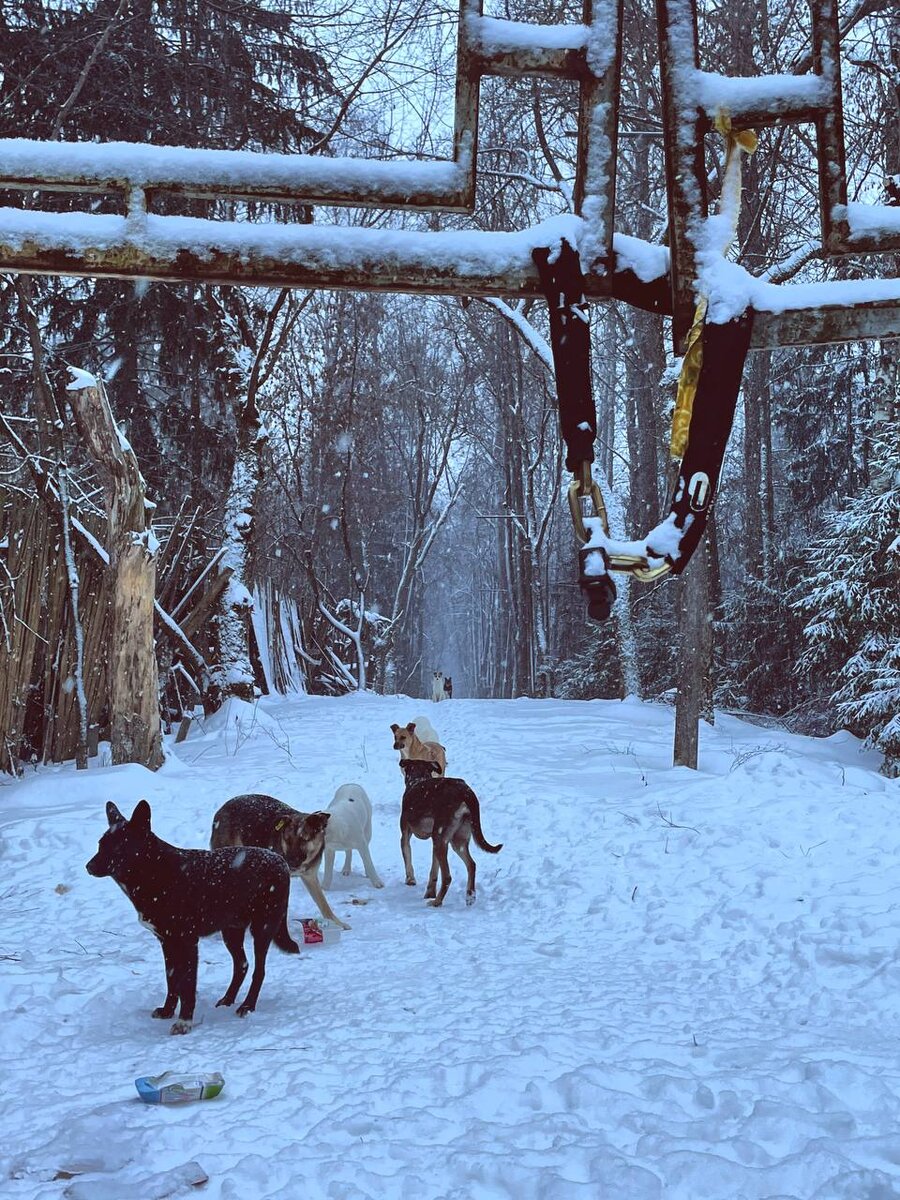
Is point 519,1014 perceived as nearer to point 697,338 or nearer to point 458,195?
point 697,338

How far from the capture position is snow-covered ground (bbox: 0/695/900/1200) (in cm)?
364

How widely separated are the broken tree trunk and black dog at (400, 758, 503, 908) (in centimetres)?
440

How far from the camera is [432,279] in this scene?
245 cm

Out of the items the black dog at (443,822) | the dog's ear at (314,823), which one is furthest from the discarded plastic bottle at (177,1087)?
the black dog at (443,822)

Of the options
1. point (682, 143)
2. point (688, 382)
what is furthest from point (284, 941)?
point (682, 143)

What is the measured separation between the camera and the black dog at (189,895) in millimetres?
5227

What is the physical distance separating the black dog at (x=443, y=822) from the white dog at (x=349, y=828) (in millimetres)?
354

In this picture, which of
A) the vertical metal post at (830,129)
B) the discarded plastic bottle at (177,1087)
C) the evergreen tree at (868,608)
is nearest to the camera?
the vertical metal post at (830,129)

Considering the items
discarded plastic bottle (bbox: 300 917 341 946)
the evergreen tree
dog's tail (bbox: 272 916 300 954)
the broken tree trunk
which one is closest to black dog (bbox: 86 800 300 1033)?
dog's tail (bbox: 272 916 300 954)

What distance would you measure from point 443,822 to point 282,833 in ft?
4.73

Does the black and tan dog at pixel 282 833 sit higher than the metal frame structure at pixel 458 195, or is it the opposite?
the metal frame structure at pixel 458 195

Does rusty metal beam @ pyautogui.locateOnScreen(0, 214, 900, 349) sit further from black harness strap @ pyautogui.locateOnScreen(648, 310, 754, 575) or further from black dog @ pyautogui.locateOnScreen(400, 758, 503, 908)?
black dog @ pyautogui.locateOnScreen(400, 758, 503, 908)

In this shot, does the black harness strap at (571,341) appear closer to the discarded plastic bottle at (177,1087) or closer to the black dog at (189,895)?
the discarded plastic bottle at (177,1087)

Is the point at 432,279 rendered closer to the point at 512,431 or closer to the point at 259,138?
the point at 259,138
